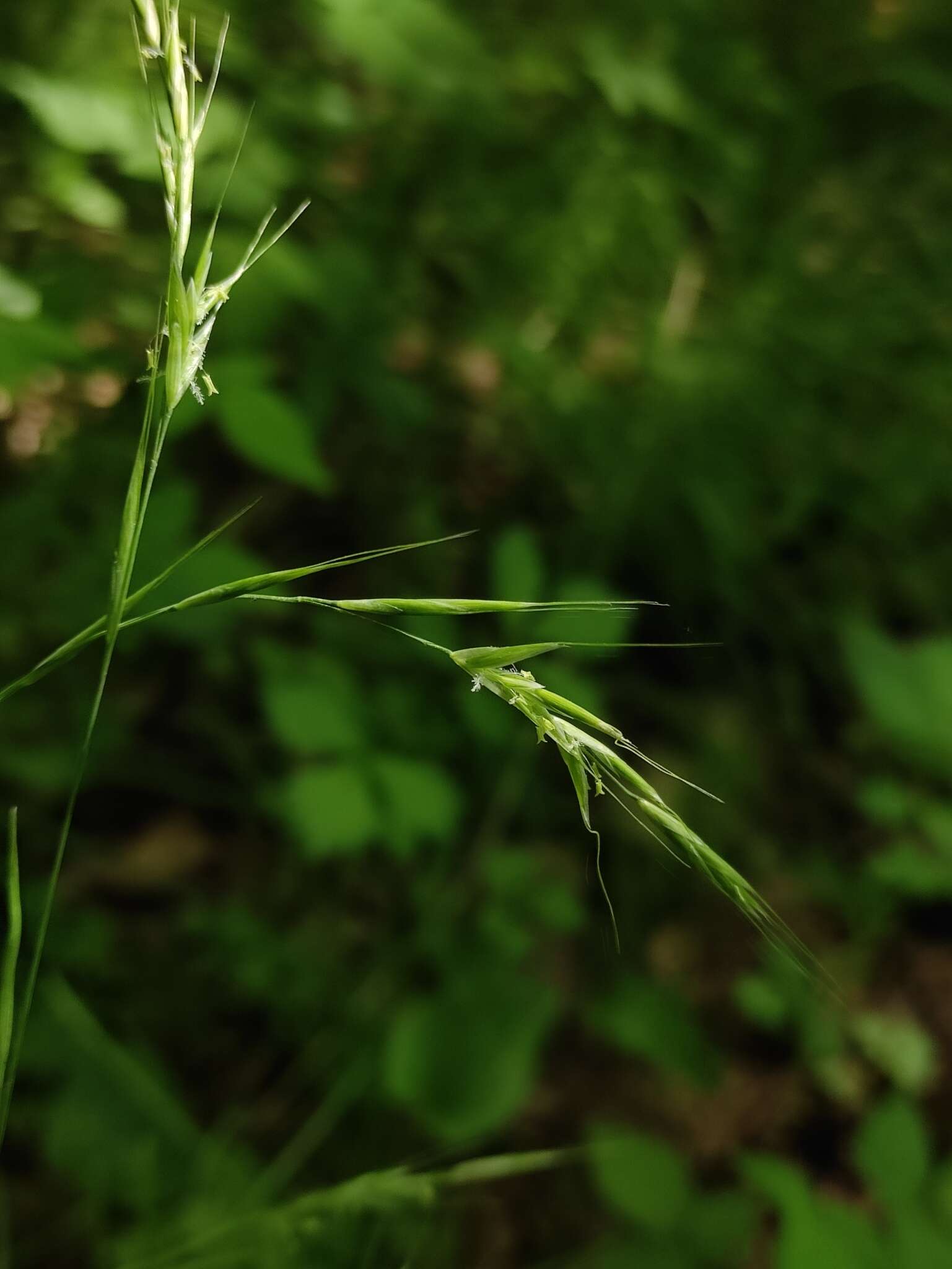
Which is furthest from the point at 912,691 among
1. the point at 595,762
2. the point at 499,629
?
the point at 595,762

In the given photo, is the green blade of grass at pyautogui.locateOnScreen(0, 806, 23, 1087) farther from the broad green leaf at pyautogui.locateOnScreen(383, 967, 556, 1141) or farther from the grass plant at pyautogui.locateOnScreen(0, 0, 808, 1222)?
the broad green leaf at pyautogui.locateOnScreen(383, 967, 556, 1141)

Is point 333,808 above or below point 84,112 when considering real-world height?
below

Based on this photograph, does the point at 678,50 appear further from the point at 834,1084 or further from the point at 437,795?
the point at 834,1084

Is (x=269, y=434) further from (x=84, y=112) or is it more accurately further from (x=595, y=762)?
(x=595, y=762)

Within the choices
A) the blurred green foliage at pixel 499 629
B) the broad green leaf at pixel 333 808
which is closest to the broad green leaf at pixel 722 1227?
the blurred green foliage at pixel 499 629

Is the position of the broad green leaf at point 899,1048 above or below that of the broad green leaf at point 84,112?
below

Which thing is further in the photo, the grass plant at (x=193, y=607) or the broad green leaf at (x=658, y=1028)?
the broad green leaf at (x=658, y=1028)

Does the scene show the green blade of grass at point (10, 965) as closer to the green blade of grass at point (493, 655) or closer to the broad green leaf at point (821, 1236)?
the green blade of grass at point (493, 655)

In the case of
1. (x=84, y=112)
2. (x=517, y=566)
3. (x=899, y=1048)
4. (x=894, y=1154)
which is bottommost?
(x=899, y=1048)
